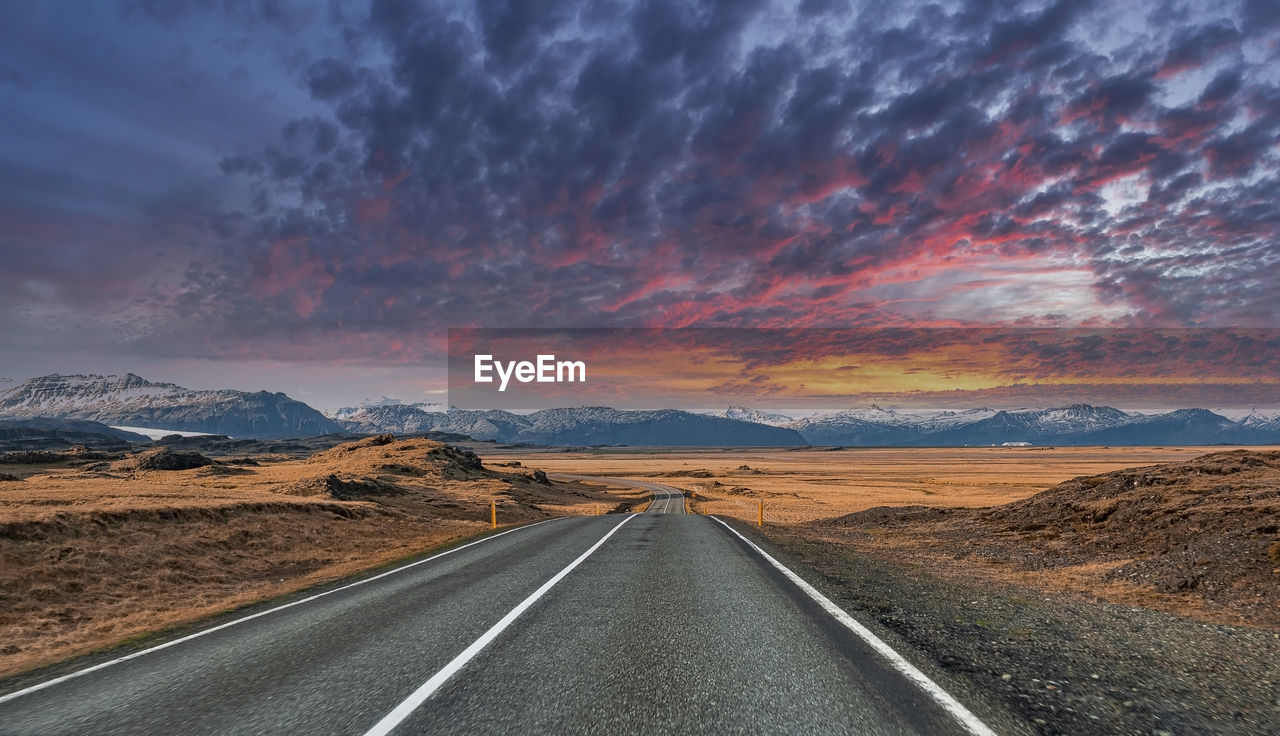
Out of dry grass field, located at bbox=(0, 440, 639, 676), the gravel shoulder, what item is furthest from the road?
dry grass field, located at bbox=(0, 440, 639, 676)

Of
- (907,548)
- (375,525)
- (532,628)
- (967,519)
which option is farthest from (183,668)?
(967,519)

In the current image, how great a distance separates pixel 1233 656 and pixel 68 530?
24.9m

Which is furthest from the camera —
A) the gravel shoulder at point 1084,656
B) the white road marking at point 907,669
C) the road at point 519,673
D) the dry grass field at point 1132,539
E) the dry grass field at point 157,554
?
the dry grass field at point 157,554

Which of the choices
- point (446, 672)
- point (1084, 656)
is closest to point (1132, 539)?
point (1084, 656)

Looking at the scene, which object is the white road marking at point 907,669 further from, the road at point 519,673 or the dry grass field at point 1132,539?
the dry grass field at point 1132,539

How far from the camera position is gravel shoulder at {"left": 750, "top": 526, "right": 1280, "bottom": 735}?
5199mm

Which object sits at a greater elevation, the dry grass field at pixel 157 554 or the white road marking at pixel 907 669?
the white road marking at pixel 907 669

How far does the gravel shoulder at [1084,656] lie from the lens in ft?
17.1

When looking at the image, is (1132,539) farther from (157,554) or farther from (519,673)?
(157,554)

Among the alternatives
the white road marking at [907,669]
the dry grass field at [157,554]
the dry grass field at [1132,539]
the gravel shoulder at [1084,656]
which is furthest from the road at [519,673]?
the dry grass field at [1132,539]

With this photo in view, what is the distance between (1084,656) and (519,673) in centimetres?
643

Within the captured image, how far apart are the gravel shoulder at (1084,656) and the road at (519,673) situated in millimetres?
775

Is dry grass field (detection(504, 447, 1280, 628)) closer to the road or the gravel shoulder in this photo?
the gravel shoulder

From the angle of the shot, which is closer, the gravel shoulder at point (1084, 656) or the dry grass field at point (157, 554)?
the gravel shoulder at point (1084, 656)
